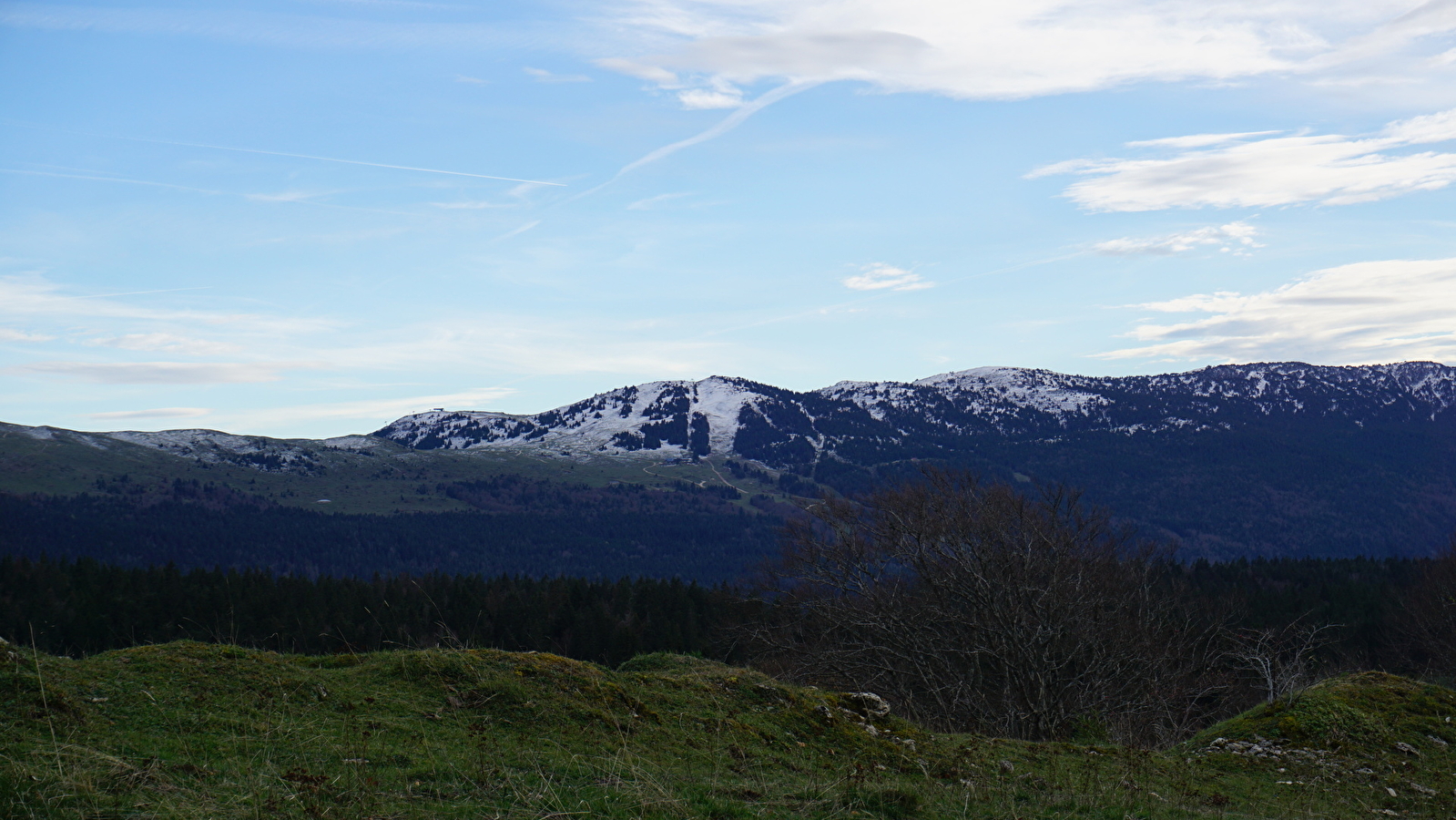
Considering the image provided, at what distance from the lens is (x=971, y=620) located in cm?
3509

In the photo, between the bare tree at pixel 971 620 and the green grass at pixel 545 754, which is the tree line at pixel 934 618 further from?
the green grass at pixel 545 754

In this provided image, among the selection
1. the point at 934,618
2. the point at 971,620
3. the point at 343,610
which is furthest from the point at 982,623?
the point at 343,610

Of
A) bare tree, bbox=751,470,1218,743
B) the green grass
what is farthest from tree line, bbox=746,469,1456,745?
the green grass

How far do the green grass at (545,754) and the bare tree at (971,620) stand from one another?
15572mm

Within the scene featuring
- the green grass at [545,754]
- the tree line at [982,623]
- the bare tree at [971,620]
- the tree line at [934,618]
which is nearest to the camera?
the green grass at [545,754]

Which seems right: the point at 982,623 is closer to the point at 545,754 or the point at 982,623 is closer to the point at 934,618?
the point at 934,618

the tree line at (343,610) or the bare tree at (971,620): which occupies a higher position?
the bare tree at (971,620)

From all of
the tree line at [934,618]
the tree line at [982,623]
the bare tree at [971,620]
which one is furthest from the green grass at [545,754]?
the bare tree at [971,620]

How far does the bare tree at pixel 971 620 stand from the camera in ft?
106

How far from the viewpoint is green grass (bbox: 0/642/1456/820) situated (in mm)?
7668

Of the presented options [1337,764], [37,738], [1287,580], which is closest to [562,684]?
[37,738]

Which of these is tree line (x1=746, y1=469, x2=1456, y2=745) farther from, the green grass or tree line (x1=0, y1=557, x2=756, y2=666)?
tree line (x1=0, y1=557, x2=756, y2=666)

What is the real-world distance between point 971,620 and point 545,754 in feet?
91.8

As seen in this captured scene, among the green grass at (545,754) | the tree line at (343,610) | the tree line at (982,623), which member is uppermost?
the green grass at (545,754)
